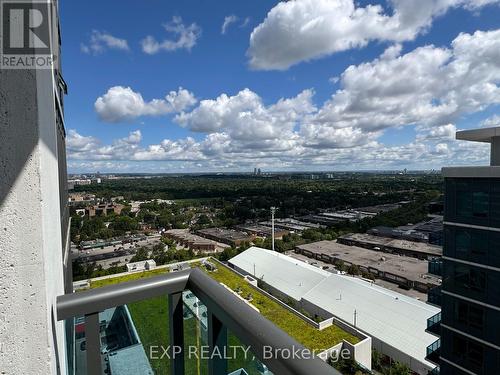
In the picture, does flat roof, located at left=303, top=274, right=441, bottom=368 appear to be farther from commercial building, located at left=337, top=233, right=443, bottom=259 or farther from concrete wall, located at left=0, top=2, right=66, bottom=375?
commercial building, located at left=337, top=233, right=443, bottom=259

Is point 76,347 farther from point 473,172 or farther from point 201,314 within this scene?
point 473,172

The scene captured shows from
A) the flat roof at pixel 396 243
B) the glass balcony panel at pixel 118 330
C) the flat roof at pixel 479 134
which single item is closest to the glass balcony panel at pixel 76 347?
Result: the glass balcony panel at pixel 118 330

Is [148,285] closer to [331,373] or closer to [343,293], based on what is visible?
[331,373]

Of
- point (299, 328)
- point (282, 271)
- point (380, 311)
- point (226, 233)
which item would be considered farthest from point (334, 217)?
point (299, 328)

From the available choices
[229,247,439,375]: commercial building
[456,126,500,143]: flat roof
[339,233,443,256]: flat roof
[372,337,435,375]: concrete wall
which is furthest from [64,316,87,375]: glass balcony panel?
[339,233,443,256]: flat roof

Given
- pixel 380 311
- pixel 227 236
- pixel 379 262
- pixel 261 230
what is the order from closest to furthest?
pixel 380 311 → pixel 379 262 → pixel 227 236 → pixel 261 230

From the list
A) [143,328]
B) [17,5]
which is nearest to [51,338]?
[17,5]

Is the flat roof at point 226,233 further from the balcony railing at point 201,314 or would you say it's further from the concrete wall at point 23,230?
the concrete wall at point 23,230
